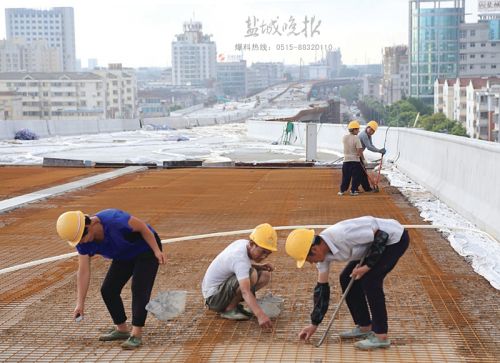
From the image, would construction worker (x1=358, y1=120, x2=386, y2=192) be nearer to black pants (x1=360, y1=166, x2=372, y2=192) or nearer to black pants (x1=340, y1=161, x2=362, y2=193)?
black pants (x1=360, y1=166, x2=372, y2=192)

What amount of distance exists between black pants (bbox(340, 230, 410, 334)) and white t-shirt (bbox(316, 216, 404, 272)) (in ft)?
0.32

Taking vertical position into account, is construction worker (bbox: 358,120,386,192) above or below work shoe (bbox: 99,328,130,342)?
above

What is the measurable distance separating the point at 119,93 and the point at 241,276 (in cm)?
17186

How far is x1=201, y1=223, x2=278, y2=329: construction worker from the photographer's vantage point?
24.2ft

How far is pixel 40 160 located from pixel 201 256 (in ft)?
67.7

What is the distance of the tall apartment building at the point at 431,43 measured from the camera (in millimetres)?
166250

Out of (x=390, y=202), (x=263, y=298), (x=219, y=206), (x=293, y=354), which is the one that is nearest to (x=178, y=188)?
(x=219, y=206)

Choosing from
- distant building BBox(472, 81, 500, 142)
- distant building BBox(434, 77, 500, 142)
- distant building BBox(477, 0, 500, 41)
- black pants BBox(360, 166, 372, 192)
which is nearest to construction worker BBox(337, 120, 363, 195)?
black pants BBox(360, 166, 372, 192)

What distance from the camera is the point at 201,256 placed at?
11484 millimetres

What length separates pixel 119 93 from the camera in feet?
579

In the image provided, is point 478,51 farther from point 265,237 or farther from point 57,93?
point 265,237

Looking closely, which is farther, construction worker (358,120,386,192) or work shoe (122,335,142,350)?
construction worker (358,120,386,192)

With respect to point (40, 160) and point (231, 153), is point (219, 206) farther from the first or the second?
point (231, 153)

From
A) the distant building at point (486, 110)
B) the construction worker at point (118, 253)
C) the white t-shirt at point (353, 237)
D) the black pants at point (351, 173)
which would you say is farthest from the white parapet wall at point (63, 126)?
the distant building at point (486, 110)
